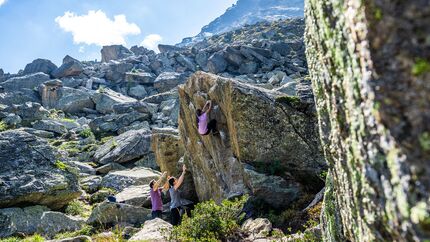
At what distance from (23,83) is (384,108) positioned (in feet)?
340

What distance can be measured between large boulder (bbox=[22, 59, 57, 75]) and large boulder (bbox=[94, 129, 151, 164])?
240ft

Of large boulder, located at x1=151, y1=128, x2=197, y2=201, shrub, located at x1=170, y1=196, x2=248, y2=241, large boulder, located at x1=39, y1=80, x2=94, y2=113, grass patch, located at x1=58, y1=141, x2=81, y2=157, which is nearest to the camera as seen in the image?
shrub, located at x1=170, y1=196, x2=248, y2=241

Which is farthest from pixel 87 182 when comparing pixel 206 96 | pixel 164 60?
pixel 164 60

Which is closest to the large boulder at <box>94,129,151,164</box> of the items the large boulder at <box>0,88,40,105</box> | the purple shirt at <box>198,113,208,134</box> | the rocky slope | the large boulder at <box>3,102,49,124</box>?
the rocky slope

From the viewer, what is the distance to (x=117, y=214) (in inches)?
880

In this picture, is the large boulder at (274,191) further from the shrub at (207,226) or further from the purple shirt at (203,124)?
the purple shirt at (203,124)

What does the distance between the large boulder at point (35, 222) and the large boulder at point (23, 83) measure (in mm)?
77991

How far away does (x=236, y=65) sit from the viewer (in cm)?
9438

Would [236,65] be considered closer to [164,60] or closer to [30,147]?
[164,60]

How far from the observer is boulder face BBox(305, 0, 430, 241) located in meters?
2.29

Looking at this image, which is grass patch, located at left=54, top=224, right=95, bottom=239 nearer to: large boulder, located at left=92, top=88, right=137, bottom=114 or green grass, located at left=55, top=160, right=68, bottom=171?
green grass, located at left=55, top=160, right=68, bottom=171

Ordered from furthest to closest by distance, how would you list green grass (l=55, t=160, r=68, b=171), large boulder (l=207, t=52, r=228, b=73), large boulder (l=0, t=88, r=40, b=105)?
large boulder (l=207, t=52, r=228, b=73)
large boulder (l=0, t=88, r=40, b=105)
green grass (l=55, t=160, r=68, b=171)

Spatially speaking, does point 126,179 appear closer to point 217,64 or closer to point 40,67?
point 217,64

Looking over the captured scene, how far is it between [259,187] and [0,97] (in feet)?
251
